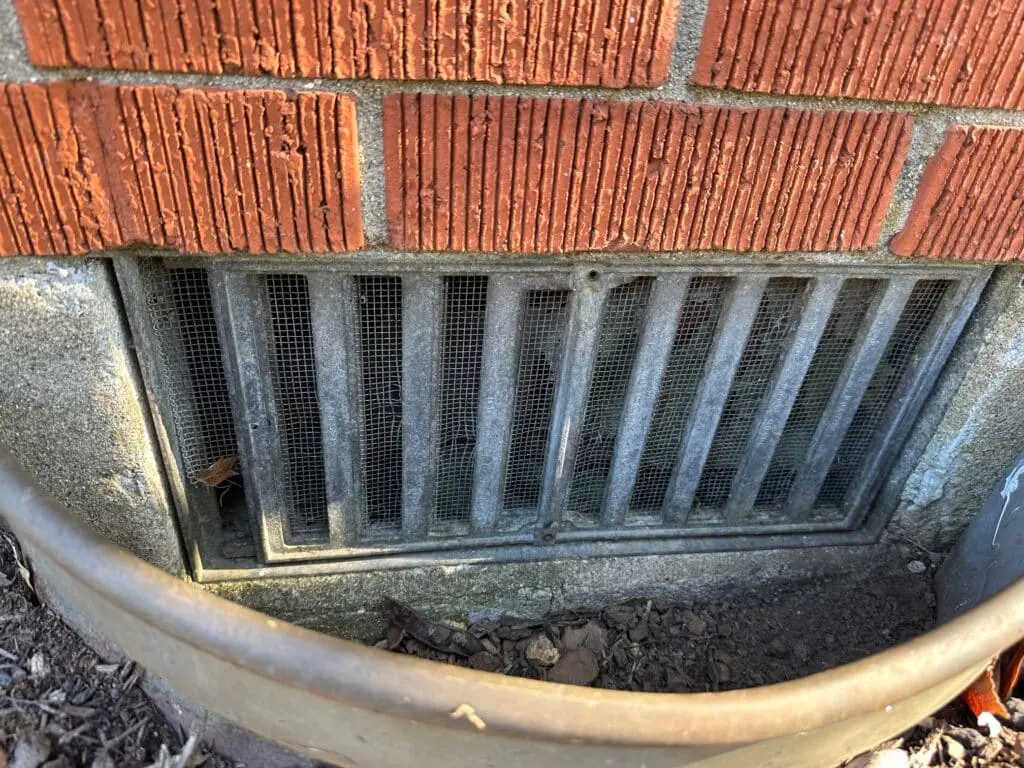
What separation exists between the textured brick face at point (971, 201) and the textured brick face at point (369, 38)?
822 mm

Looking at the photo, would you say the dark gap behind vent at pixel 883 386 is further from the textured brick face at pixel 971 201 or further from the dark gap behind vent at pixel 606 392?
the dark gap behind vent at pixel 606 392

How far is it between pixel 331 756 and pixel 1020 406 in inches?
90.0

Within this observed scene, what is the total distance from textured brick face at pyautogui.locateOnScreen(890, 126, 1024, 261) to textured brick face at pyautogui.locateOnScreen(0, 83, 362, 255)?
57.0 inches

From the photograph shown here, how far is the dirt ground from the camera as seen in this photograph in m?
2.13

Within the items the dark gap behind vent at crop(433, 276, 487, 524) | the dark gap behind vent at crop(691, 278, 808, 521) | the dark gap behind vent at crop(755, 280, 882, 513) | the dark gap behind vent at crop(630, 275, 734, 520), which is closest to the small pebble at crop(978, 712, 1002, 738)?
the dark gap behind vent at crop(755, 280, 882, 513)

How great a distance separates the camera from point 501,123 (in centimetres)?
165

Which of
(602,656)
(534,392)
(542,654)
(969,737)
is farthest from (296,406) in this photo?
(969,737)

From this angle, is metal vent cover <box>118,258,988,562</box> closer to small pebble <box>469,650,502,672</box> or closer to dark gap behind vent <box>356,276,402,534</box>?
dark gap behind vent <box>356,276,402,534</box>

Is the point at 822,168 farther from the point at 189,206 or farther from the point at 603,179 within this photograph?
the point at 189,206

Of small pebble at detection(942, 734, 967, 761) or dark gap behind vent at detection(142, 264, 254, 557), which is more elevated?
dark gap behind vent at detection(142, 264, 254, 557)

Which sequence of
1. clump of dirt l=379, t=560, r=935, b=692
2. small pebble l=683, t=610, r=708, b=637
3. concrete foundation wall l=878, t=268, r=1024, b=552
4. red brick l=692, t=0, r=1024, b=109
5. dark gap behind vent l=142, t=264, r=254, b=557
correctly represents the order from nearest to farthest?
red brick l=692, t=0, r=1024, b=109 → dark gap behind vent l=142, t=264, r=254, b=557 → concrete foundation wall l=878, t=268, r=1024, b=552 → clump of dirt l=379, t=560, r=935, b=692 → small pebble l=683, t=610, r=708, b=637

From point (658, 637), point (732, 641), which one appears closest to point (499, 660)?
point (658, 637)

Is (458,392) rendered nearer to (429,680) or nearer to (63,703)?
(429,680)

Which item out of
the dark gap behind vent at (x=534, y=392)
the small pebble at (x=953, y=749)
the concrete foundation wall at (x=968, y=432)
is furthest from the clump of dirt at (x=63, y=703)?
the concrete foundation wall at (x=968, y=432)
